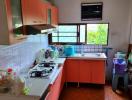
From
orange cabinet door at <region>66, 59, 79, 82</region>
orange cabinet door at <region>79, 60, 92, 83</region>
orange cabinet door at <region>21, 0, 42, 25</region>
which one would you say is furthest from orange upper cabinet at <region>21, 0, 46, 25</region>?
orange cabinet door at <region>79, 60, 92, 83</region>

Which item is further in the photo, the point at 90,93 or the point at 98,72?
the point at 98,72

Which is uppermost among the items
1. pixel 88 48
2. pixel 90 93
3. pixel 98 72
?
pixel 88 48

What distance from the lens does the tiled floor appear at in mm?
3268

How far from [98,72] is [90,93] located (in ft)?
1.80

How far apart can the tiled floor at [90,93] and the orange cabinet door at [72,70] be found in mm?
254

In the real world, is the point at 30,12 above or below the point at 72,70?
above

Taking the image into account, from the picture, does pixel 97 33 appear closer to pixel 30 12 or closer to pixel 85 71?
pixel 85 71

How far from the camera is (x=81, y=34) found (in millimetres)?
4066

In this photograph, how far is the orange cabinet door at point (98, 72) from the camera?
11.7ft

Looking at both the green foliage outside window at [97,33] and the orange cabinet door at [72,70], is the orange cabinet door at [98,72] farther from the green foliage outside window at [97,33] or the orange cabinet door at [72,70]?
the green foliage outside window at [97,33]

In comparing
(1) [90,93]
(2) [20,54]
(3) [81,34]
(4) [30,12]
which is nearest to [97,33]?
(3) [81,34]

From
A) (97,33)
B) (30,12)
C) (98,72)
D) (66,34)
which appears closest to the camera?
(30,12)

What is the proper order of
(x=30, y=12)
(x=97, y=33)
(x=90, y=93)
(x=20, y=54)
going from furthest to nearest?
(x=97, y=33) < (x=90, y=93) < (x=20, y=54) < (x=30, y=12)

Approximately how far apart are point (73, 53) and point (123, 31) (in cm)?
145
